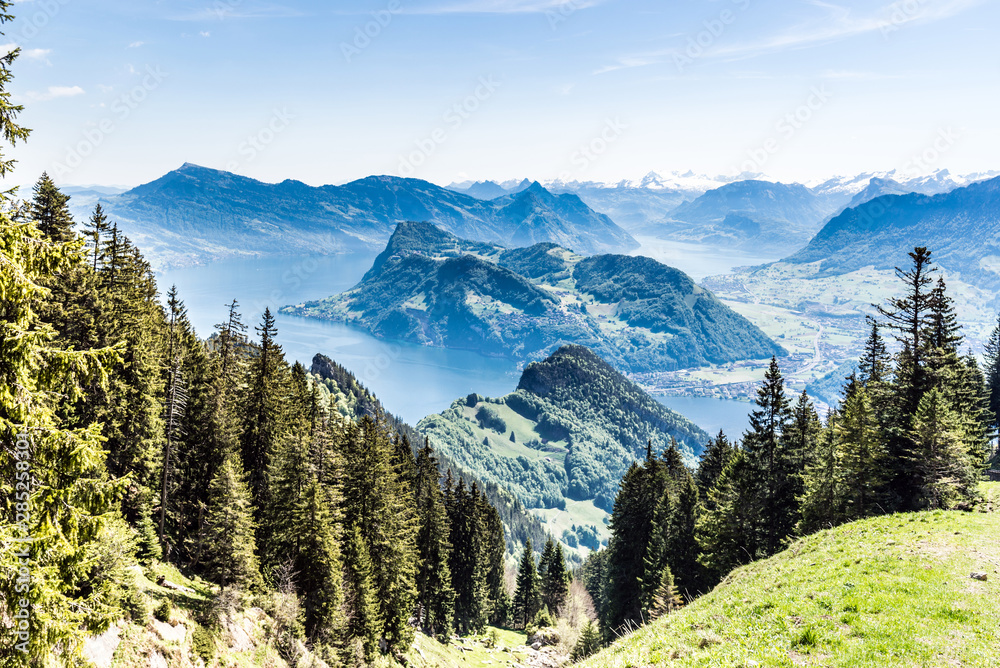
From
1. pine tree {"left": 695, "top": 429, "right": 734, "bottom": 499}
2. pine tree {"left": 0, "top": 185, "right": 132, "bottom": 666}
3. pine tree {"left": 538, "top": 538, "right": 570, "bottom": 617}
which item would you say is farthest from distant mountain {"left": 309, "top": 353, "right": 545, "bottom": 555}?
pine tree {"left": 0, "top": 185, "right": 132, "bottom": 666}

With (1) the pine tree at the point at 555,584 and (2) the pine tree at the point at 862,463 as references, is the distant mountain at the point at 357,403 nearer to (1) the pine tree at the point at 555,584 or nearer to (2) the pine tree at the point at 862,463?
(1) the pine tree at the point at 555,584

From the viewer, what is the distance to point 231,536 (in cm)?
3136

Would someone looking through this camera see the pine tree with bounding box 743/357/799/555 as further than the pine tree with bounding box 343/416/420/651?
Yes

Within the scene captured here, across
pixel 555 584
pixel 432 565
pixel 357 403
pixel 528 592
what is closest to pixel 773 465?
→ pixel 432 565

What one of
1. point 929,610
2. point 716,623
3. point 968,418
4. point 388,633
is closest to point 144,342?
point 388,633

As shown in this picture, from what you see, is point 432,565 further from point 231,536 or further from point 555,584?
point 555,584

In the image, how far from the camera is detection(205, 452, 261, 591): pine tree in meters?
31.4

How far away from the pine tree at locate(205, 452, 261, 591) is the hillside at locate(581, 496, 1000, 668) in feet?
68.1

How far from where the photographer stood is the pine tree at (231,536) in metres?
31.4

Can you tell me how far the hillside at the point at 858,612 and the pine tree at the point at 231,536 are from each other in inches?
817

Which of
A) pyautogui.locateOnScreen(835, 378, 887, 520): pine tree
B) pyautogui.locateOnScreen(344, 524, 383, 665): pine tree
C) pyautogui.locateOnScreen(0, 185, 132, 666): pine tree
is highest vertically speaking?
pyautogui.locateOnScreen(0, 185, 132, 666): pine tree

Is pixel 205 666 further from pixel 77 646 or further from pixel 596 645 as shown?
pixel 596 645

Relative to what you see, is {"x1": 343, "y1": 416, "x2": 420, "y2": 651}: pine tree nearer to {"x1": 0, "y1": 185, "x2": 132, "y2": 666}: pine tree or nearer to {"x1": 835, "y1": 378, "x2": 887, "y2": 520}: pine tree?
{"x1": 0, "y1": 185, "x2": 132, "y2": 666}: pine tree

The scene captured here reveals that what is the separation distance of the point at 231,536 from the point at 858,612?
2943 centimetres
